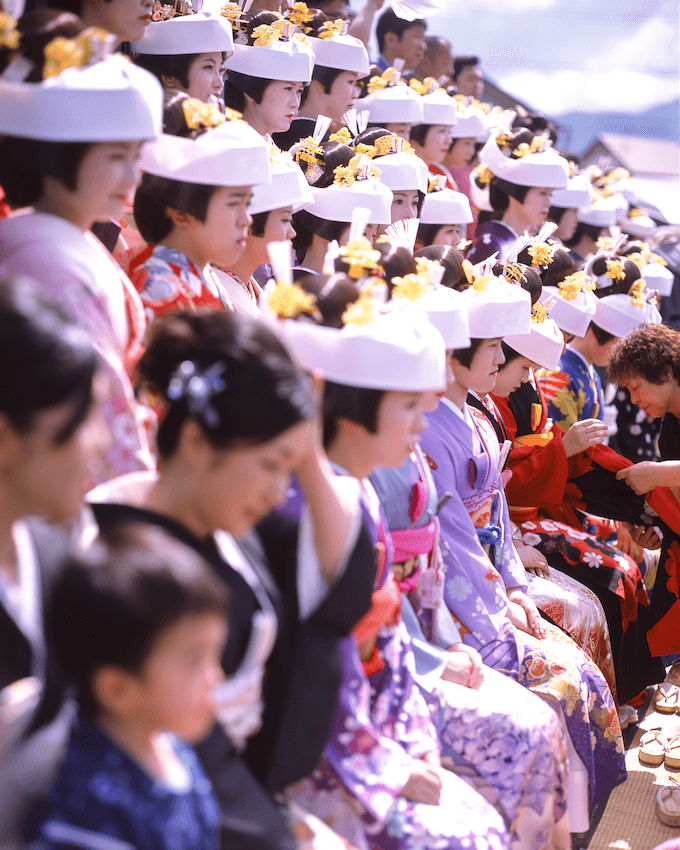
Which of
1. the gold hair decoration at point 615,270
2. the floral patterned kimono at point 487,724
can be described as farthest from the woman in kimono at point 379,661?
the gold hair decoration at point 615,270

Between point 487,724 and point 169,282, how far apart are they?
1.41 metres

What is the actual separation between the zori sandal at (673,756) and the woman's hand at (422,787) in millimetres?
2052

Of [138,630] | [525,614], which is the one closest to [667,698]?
[525,614]

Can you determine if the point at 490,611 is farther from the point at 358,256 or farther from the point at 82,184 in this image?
the point at 82,184

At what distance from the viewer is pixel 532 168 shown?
5.16m

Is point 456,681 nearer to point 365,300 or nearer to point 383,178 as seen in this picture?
point 365,300

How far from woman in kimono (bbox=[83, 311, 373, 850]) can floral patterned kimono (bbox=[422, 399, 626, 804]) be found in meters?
1.01

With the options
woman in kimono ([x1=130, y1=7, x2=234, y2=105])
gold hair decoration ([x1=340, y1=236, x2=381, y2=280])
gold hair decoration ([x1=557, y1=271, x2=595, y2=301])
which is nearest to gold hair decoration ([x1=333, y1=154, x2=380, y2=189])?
woman in kimono ([x1=130, y1=7, x2=234, y2=105])

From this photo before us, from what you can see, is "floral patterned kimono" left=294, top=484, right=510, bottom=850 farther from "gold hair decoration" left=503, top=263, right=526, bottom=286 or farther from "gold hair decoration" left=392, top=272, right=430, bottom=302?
"gold hair decoration" left=503, top=263, right=526, bottom=286

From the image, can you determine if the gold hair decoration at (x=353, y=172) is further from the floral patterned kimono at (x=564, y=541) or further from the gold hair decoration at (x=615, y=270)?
the gold hair decoration at (x=615, y=270)

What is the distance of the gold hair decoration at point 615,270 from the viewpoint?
4875mm

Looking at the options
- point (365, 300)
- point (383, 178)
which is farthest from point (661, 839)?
point (383, 178)

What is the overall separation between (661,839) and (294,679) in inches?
86.1

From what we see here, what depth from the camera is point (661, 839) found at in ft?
10.5
